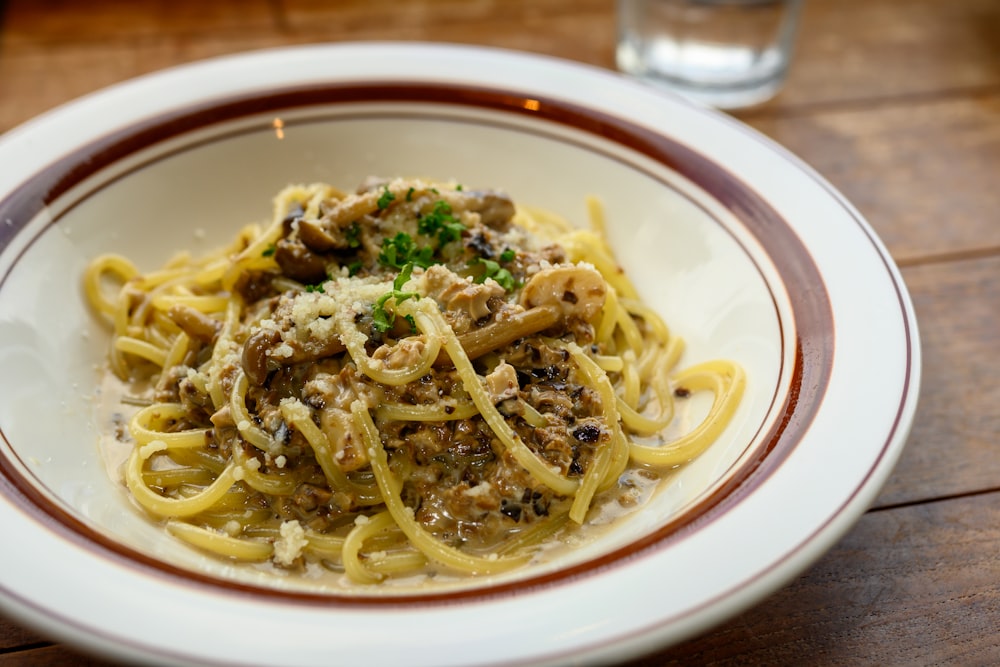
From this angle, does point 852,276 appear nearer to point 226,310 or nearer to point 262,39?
point 226,310

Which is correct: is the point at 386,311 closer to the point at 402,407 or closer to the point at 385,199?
the point at 402,407

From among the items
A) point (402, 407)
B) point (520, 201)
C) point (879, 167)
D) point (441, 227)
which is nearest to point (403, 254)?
point (441, 227)

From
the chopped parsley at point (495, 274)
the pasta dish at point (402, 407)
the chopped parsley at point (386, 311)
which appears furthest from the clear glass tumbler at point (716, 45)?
the chopped parsley at point (386, 311)

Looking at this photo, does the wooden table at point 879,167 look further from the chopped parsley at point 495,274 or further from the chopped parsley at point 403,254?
the chopped parsley at point 403,254

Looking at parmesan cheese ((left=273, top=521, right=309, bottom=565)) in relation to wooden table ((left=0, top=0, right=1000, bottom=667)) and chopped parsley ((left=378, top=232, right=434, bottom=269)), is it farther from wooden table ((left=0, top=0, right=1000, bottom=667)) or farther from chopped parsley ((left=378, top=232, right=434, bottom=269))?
chopped parsley ((left=378, top=232, right=434, bottom=269))

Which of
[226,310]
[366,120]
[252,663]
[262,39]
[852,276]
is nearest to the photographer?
[252,663]

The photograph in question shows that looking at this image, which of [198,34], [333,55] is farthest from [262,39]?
[333,55]

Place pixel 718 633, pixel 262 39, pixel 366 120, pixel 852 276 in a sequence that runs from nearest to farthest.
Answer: pixel 718 633 → pixel 852 276 → pixel 366 120 → pixel 262 39

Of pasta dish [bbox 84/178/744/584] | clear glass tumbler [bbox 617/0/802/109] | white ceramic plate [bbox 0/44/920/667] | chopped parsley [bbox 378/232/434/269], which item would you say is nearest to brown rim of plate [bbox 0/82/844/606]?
white ceramic plate [bbox 0/44/920/667]
